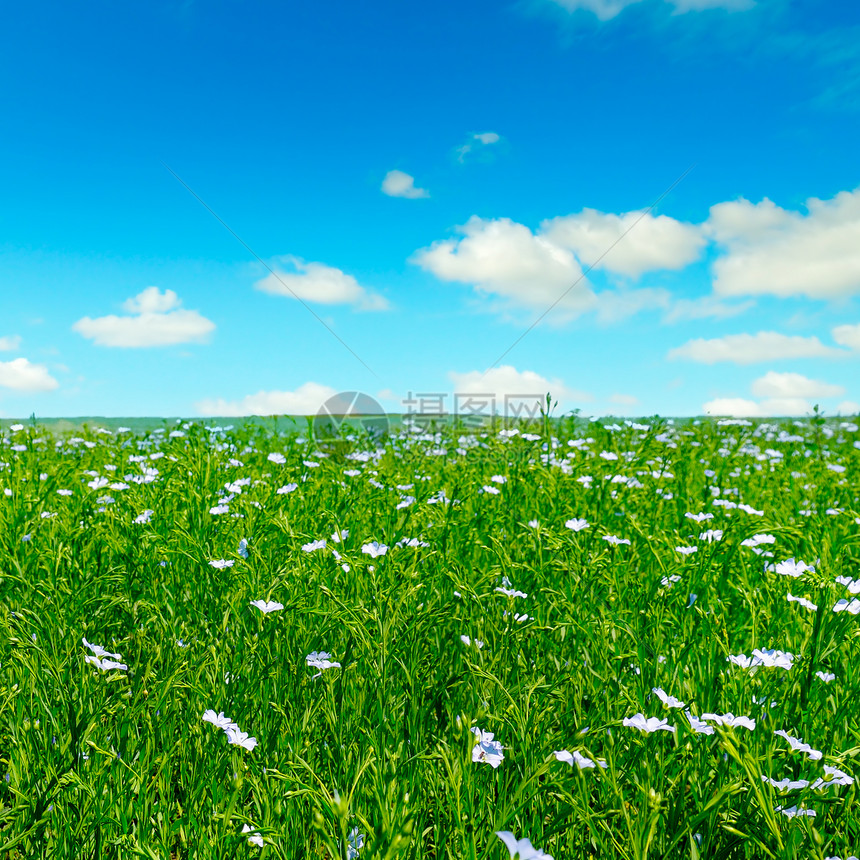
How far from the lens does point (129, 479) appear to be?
4316mm

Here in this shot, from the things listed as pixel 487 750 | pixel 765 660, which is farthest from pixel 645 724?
pixel 765 660

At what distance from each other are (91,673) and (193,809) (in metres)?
0.82

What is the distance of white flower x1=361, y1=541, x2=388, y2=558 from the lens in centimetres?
280

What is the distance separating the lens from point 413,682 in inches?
81.7

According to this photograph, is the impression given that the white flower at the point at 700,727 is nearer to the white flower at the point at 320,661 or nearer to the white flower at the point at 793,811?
the white flower at the point at 793,811

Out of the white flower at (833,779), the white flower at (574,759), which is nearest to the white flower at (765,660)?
the white flower at (833,779)

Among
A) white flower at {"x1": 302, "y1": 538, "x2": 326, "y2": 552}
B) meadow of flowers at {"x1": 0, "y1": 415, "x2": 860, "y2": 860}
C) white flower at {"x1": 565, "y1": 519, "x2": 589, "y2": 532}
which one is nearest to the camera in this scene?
meadow of flowers at {"x1": 0, "y1": 415, "x2": 860, "y2": 860}

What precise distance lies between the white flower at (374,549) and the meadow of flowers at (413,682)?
0.05 feet

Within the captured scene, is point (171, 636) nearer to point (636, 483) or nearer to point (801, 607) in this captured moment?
point (801, 607)

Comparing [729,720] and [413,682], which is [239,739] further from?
[729,720]

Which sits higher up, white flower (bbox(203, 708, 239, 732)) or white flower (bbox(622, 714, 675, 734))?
white flower (bbox(622, 714, 675, 734))

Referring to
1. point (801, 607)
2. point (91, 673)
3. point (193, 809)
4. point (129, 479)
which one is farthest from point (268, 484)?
point (801, 607)

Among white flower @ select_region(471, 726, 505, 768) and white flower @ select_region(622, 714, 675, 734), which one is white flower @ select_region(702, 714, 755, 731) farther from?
white flower @ select_region(471, 726, 505, 768)

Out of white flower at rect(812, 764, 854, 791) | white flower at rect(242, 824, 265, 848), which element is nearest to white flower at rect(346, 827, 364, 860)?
white flower at rect(242, 824, 265, 848)
